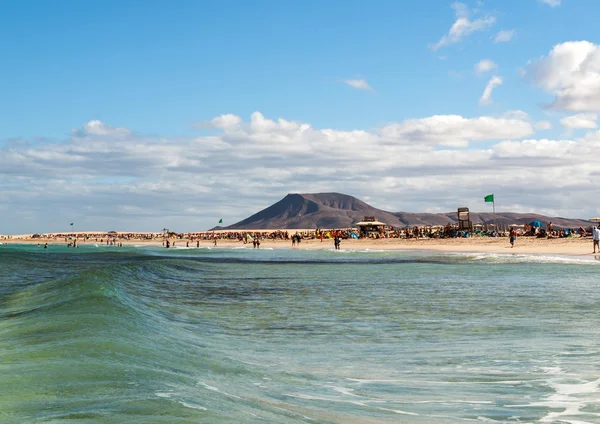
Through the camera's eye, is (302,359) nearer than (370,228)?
Yes

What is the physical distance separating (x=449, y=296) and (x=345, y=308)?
448cm

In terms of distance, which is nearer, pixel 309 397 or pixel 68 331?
pixel 309 397

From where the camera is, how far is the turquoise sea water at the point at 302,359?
659 centimetres

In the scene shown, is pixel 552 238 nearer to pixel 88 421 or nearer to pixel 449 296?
pixel 449 296

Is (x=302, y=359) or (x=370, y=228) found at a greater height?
(x=370, y=228)

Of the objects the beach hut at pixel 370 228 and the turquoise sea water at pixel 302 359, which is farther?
the beach hut at pixel 370 228

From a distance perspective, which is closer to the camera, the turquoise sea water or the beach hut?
the turquoise sea water

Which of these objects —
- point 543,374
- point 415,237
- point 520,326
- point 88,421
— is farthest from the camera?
point 415,237

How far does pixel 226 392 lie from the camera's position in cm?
750

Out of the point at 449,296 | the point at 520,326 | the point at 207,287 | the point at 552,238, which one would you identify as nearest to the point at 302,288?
the point at 207,287

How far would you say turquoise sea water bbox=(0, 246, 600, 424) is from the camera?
659cm

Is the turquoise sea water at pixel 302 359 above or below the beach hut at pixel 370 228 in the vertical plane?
below

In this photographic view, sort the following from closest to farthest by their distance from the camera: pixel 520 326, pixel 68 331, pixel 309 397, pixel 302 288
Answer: pixel 309 397 → pixel 68 331 → pixel 520 326 → pixel 302 288

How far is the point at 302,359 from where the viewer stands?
10.1 m
